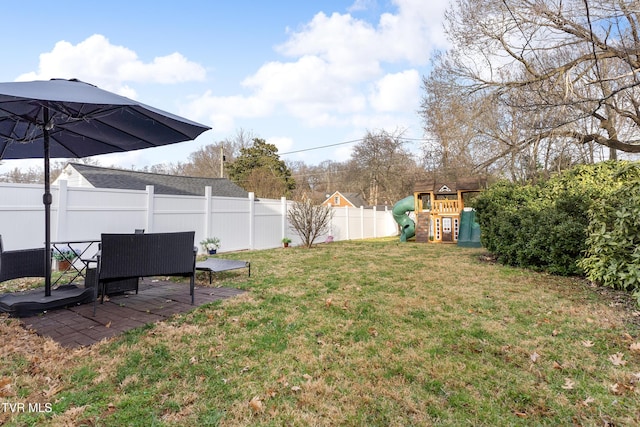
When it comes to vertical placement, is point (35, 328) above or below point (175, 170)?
below

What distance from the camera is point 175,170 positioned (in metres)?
30.1

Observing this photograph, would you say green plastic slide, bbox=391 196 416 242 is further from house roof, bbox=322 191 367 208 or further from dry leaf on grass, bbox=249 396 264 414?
house roof, bbox=322 191 367 208

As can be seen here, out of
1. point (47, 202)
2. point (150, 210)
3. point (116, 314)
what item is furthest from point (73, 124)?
point (150, 210)

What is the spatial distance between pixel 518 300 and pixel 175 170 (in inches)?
1226

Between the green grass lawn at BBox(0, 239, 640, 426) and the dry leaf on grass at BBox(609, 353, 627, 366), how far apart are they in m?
0.01

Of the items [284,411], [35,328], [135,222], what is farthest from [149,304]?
[135,222]

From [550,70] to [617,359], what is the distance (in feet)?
24.7

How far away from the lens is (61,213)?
6.29m

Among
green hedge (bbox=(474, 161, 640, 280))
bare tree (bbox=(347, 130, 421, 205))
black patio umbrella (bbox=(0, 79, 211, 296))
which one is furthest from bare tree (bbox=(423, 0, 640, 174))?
bare tree (bbox=(347, 130, 421, 205))

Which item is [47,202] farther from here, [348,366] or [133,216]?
[133,216]

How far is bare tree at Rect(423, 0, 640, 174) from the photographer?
21.3 ft

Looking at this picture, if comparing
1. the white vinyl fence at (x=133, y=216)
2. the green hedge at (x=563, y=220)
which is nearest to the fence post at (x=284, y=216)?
the white vinyl fence at (x=133, y=216)

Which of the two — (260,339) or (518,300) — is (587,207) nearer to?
(518,300)

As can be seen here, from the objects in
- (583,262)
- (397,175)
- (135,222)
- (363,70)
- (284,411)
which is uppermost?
(363,70)
